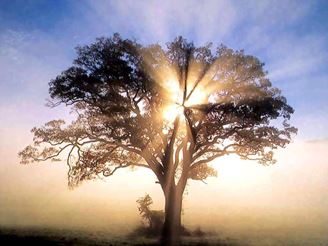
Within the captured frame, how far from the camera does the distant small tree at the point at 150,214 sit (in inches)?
1299

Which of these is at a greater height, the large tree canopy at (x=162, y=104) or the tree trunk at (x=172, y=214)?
the large tree canopy at (x=162, y=104)

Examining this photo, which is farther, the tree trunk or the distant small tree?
the distant small tree

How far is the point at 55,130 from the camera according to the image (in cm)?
3120

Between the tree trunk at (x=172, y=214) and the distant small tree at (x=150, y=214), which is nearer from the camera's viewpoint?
the tree trunk at (x=172, y=214)

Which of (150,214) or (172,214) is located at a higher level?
(150,214)

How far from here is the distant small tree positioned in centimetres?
3300

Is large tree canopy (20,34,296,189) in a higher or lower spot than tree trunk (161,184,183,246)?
higher

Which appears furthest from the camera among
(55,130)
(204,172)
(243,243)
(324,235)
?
(204,172)

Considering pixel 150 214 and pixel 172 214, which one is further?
Result: pixel 150 214

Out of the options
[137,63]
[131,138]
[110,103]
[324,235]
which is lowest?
[324,235]

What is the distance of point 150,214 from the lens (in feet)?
110

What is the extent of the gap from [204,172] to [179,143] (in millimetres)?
4712

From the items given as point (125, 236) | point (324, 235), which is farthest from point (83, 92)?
point (324, 235)

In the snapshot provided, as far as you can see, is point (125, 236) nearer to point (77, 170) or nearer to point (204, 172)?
point (77, 170)
